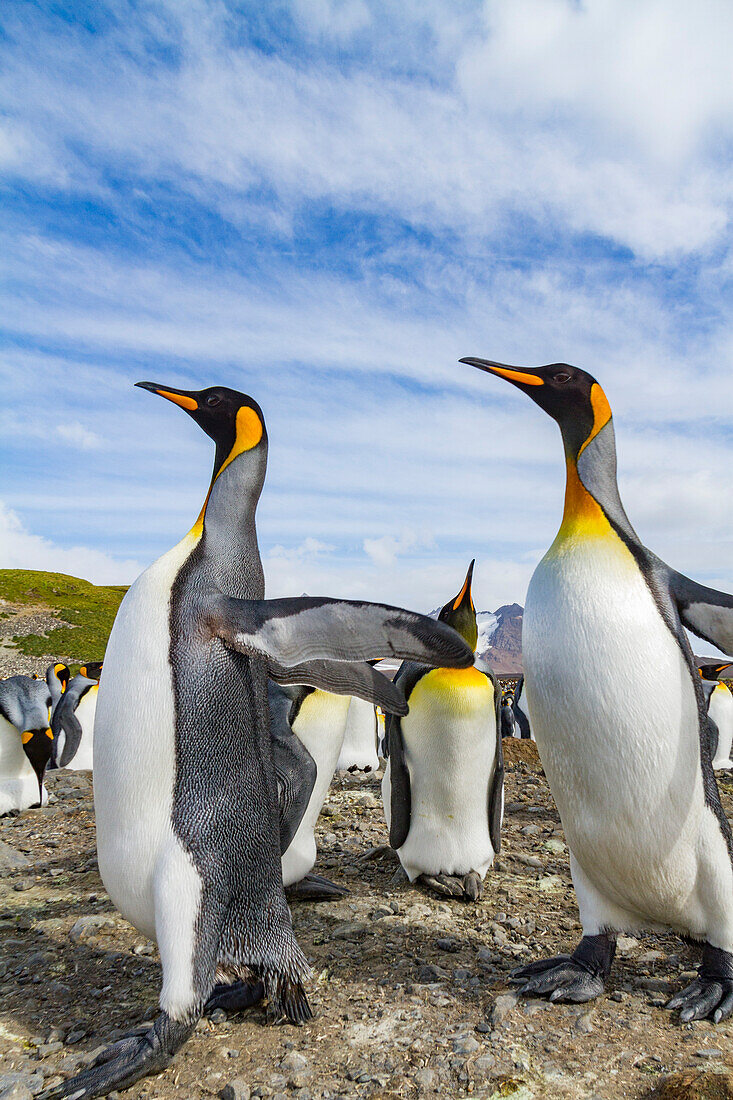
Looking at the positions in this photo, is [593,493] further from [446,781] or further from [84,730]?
[84,730]

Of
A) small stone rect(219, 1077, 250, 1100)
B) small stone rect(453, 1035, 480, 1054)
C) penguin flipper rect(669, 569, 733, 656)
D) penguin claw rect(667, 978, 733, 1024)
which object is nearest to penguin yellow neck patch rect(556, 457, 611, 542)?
penguin flipper rect(669, 569, 733, 656)

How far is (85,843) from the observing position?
5465 mm

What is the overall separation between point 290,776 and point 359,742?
549 cm

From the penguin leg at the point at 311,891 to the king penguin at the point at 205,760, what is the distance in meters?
1.26

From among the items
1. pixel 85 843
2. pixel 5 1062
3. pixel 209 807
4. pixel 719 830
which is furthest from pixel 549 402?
pixel 85 843

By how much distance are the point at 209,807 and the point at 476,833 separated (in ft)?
6.99

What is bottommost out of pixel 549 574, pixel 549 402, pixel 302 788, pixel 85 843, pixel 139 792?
pixel 85 843

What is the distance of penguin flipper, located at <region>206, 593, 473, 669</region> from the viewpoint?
2.46 m

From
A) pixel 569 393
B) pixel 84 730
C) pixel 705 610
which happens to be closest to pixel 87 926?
pixel 705 610

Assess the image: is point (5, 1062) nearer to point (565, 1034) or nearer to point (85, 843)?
point (565, 1034)

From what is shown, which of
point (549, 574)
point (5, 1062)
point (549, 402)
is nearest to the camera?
point (5, 1062)

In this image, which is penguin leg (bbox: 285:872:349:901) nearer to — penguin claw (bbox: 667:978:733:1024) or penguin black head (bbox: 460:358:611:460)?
penguin claw (bbox: 667:978:733:1024)

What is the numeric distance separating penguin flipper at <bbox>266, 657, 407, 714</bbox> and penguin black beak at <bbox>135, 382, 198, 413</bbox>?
1.14 metres

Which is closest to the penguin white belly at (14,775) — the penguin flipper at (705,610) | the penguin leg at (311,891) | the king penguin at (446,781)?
the penguin leg at (311,891)
